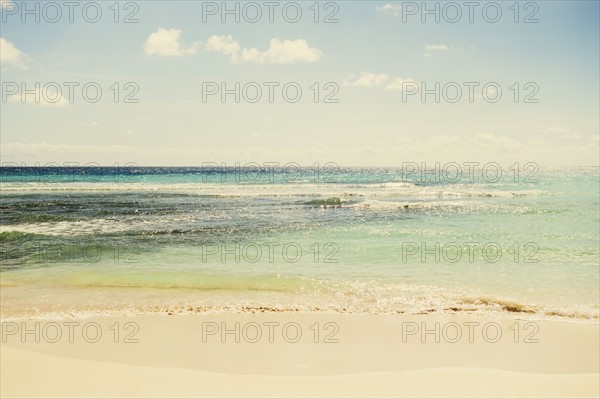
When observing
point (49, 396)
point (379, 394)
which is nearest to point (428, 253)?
point (379, 394)

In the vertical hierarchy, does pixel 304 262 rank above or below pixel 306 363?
above

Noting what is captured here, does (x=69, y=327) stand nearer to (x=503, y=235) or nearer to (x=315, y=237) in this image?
(x=315, y=237)

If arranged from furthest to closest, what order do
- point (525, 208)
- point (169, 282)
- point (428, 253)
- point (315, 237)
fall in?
point (525, 208), point (315, 237), point (428, 253), point (169, 282)

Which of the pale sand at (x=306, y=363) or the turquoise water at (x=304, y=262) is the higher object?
the turquoise water at (x=304, y=262)

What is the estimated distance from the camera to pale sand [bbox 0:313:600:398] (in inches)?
222

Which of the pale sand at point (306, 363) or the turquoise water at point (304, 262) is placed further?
the turquoise water at point (304, 262)

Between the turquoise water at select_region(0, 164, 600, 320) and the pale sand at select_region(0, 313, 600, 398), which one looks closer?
the pale sand at select_region(0, 313, 600, 398)

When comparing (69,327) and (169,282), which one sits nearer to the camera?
(69,327)

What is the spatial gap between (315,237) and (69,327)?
431 inches

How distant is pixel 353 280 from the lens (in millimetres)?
11297

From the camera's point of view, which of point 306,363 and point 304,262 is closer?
point 306,363

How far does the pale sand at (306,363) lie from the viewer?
18.5ft

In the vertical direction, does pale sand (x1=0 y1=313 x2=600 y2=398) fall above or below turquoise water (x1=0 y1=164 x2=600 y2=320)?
below

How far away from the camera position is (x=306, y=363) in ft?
21.8
